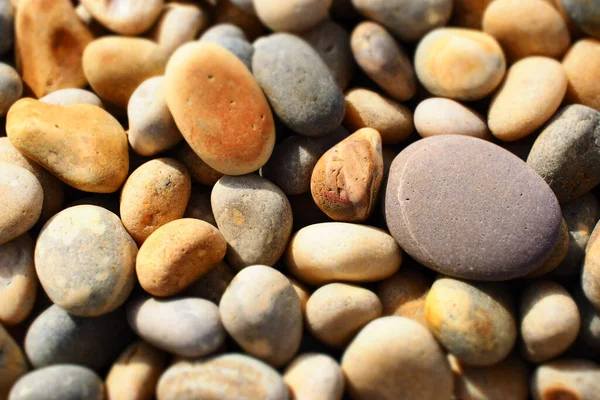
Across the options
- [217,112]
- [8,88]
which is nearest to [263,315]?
[217,112]

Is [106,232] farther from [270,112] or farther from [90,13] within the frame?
[90,13]

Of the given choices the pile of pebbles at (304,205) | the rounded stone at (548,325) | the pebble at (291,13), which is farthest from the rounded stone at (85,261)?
the rounded stone at (548,325)

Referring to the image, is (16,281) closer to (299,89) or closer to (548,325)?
(299,89)

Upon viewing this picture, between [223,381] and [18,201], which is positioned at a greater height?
[18,201]

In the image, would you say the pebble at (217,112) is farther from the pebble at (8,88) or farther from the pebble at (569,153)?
the pebble at (569,153)

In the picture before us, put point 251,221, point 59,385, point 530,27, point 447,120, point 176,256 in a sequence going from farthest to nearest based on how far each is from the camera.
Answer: point 530,27 → point 447,120 → point 251,221 → point 176,256 → point 59,385

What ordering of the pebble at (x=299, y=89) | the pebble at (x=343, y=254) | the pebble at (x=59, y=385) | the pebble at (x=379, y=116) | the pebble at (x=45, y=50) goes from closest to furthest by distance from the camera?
the pebble at (x=59, y=385) → the pebble at (x=343, y=254) → the pebble at (x=299, y=89) → the pebble at (x=379, y=116) → the pebble at (x=45, y=50)

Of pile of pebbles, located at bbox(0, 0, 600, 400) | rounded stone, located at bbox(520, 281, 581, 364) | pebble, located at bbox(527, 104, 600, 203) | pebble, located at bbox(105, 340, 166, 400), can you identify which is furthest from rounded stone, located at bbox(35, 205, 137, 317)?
pebble, located at bbox(527, 104, 600, 203)
